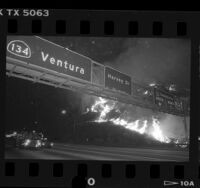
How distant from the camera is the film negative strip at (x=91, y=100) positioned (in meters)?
9.66

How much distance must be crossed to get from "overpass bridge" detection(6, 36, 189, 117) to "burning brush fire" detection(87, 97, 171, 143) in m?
0.19

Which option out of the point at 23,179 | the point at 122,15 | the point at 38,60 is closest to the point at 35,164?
the point at 23,179

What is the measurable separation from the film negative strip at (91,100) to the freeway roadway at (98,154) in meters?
0.02

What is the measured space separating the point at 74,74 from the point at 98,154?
6.39ft

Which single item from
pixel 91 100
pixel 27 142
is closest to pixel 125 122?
pixel 91 100

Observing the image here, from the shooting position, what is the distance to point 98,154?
983 cm

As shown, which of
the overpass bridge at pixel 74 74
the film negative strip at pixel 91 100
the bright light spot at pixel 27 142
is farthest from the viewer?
the bright light spot at pixel 27 142

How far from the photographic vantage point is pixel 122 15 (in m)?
9.79

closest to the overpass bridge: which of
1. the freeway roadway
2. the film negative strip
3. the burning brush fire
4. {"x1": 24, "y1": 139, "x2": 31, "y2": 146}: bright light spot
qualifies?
the film negative strip

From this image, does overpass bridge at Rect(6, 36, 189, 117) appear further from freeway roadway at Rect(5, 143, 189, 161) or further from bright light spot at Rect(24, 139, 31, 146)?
bright light spot at Rect(24, 139, 31, 146)

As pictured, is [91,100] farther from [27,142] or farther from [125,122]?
[27,142]

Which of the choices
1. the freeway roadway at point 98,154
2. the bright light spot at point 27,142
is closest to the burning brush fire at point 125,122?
the freeway roadway at point 98,154

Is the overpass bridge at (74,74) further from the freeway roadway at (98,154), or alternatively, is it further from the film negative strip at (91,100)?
the freeway roadway at (98,154)

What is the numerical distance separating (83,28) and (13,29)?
1.59 metres
